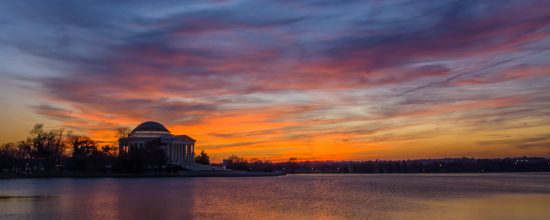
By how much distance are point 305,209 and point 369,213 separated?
5.01m

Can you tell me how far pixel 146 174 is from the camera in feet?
396

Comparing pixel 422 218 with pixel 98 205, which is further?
pixel 98 205

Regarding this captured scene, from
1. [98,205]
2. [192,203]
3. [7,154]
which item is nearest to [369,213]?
[192,203]

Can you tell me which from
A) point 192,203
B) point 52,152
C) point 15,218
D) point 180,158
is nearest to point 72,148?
point 52,152

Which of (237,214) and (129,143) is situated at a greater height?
(129,143)

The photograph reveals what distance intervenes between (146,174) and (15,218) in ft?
296

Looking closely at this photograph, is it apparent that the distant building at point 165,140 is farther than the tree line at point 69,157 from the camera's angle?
Yes

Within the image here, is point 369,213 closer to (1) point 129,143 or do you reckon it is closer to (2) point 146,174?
(2) point 146,174

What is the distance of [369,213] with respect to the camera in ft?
125

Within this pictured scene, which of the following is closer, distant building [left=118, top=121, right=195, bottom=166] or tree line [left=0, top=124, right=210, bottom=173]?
tree line [left=0, top=124, right=210, bottom=173]

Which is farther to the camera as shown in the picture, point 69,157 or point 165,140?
point 165,140

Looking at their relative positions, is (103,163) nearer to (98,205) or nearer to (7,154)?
(7,154)

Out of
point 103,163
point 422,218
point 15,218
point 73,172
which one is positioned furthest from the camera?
point 103,163

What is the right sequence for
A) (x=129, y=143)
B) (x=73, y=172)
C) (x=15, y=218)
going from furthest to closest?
(x=129, y=143)
(x=73, y=172)
(x=15, y=218)
